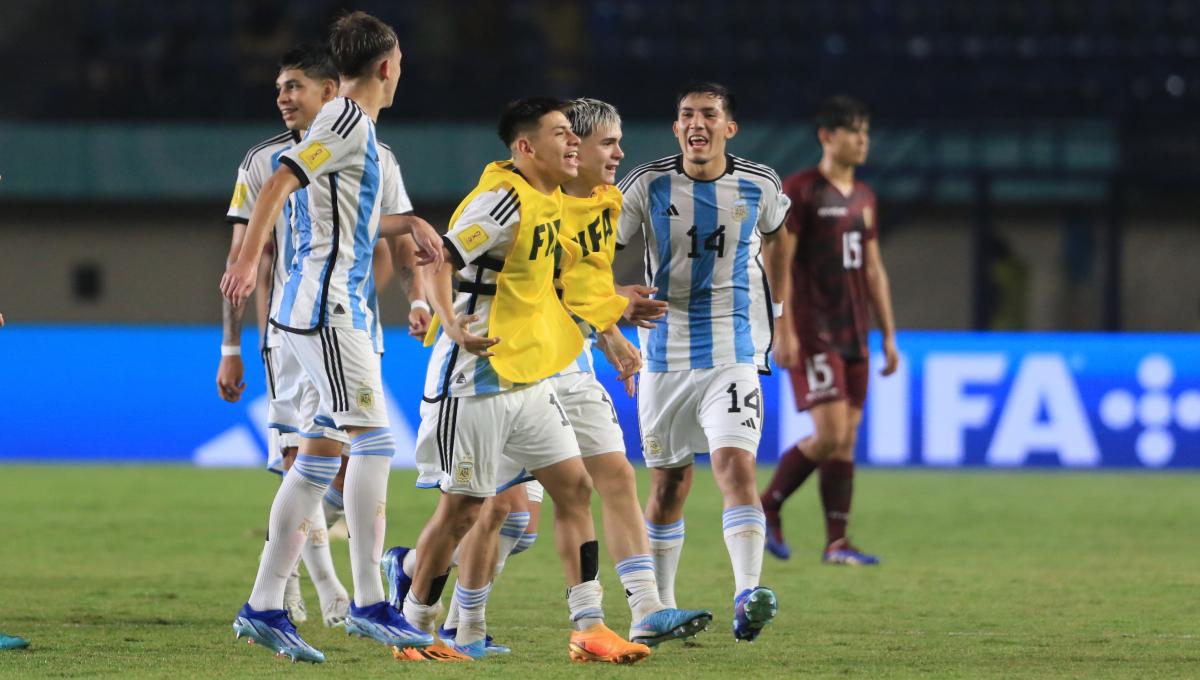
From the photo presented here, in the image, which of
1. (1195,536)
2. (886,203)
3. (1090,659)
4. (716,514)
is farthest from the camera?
(886,203)

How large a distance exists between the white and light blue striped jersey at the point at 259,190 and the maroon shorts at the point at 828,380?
306 cm

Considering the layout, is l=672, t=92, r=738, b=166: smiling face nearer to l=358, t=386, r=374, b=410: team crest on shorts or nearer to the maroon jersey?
l=358, t=386, r=374, b=410: team crest on shorts

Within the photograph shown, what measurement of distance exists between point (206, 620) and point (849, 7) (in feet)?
46.1

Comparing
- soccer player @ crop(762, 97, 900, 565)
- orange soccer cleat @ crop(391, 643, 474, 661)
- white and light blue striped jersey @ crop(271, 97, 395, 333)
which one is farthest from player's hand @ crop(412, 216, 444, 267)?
soccer player @ crop(762, 97, 900, 565)

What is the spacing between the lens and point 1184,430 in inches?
510


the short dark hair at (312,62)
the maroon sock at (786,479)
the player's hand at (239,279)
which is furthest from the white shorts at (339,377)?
the maroon sock at (786,479)

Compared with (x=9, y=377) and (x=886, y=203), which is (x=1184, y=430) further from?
(x=9, y=377)

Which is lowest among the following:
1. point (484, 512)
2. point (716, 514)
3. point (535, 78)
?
point (716, 514)

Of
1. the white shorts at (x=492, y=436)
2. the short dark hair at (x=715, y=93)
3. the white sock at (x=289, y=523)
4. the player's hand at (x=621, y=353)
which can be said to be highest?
the short dark hair at (x=715, y=93)

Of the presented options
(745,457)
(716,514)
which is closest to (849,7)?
(716,514)

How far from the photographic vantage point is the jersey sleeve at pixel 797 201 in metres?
8.68

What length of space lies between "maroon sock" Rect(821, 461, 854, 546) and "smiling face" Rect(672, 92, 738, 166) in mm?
2537

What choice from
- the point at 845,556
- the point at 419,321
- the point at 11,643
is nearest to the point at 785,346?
the point at 845,556

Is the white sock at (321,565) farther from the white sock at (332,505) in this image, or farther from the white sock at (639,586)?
the white sock at (639,586)
